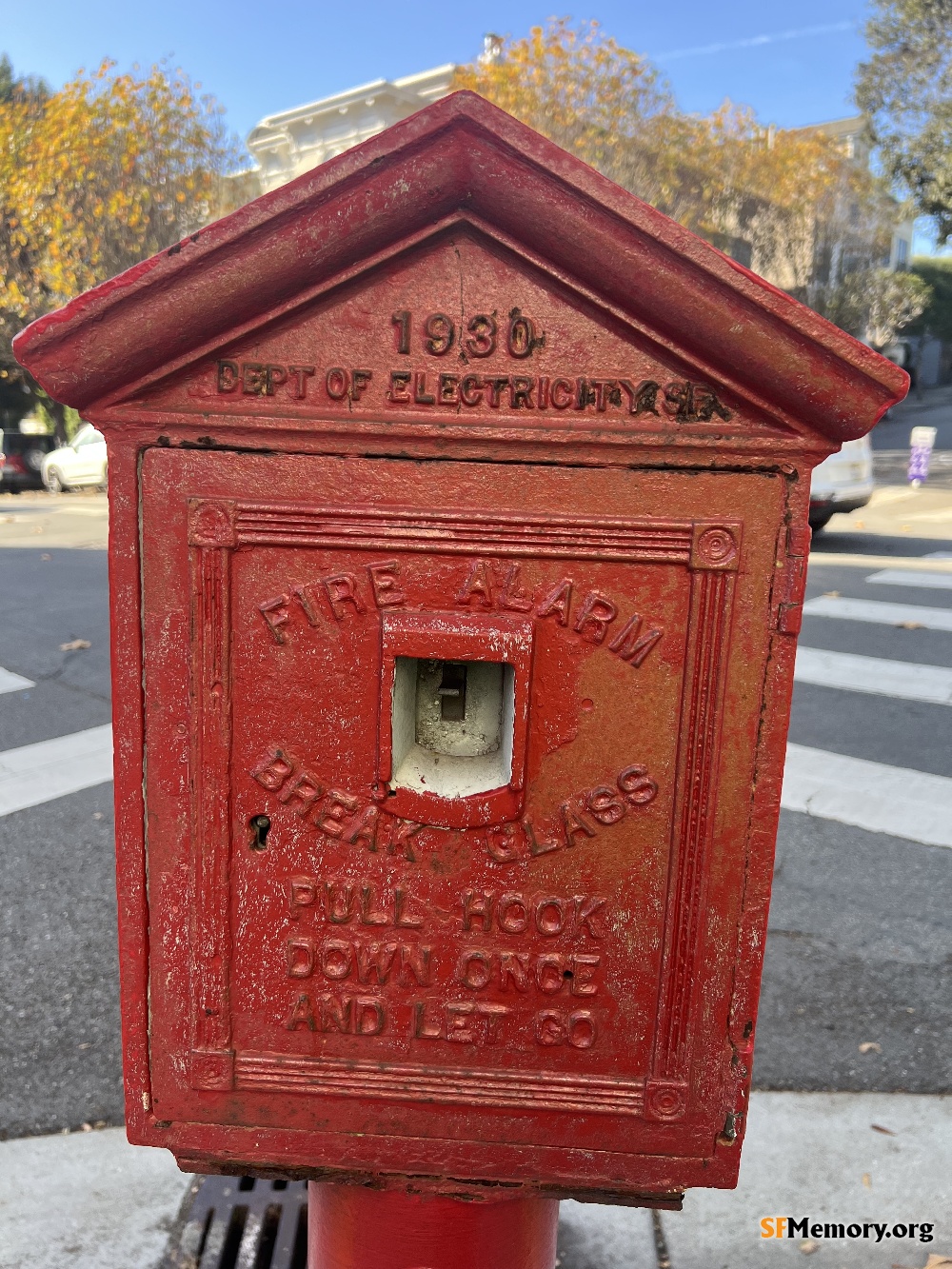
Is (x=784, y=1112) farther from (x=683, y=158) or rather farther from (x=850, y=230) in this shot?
(x=850, y=230)

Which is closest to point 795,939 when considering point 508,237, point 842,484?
point 508,237

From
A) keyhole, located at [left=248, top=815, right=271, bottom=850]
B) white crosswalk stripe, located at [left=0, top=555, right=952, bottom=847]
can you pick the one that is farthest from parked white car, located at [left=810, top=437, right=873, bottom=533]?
keyhole, located at [left=248, top=815, right=271, bottom=850]

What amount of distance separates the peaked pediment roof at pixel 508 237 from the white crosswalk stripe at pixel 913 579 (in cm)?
692

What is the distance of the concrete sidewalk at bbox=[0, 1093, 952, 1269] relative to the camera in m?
1.85

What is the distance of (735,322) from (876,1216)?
184 centimetres

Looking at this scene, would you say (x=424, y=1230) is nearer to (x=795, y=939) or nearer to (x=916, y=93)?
(x=795, y=939)

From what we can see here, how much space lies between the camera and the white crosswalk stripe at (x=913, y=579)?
733 cm

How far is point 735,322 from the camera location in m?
1.00

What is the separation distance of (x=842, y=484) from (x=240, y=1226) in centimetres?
846

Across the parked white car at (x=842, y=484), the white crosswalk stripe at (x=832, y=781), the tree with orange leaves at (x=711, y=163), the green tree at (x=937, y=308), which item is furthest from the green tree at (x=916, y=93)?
the green tree at (x=937, y=308)

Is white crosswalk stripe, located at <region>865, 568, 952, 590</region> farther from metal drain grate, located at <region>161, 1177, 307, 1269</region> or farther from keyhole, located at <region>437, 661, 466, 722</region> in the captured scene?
keyhole, located at <region>437, 661, 466, 722</region>

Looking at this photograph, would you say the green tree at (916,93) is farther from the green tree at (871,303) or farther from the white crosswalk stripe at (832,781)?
the white crosswalk stripe at (832,781)
